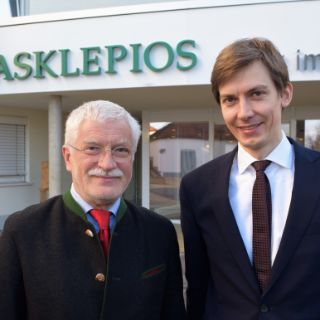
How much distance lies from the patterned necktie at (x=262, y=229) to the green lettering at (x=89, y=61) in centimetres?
656

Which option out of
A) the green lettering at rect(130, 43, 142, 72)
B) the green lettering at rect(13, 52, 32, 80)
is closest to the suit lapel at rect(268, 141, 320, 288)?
the green lettering at rect(130, 43, 142, 72)

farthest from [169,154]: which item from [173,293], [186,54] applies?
[173,293]

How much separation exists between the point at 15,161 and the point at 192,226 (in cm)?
975

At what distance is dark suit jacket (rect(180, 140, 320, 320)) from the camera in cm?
189

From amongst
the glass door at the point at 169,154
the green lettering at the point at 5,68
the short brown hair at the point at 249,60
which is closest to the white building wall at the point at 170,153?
the glass door at the point at 169,154

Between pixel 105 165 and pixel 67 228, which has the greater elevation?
pixel 105 165

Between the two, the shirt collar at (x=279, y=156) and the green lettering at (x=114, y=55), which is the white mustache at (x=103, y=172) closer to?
the shirt collar at (x=279, y=156)

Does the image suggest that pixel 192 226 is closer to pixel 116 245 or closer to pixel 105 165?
pixel 116 245

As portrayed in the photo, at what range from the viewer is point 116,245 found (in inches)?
78.4

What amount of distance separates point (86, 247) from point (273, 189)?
33.3 inches

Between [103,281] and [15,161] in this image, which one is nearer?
[103,281]

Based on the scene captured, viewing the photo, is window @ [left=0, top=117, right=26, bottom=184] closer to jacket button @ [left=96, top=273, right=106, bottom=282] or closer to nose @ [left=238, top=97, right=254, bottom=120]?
jacket button @ [left=96, top=273, right=106, bottom=282]

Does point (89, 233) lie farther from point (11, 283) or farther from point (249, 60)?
point (249, 60)

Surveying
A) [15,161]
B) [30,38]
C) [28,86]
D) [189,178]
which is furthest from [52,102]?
[189,178]
